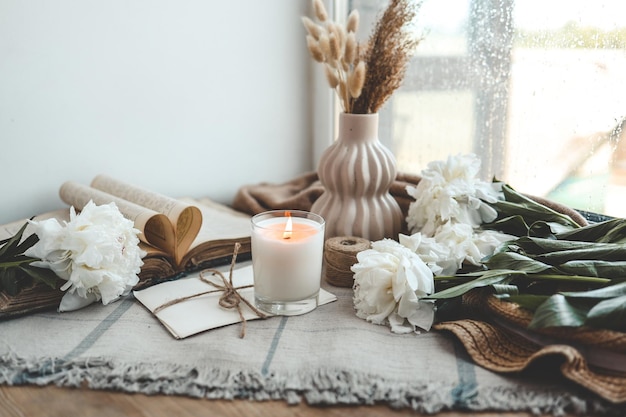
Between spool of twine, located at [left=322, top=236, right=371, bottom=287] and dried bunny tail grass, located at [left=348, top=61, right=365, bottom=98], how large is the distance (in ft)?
0.77

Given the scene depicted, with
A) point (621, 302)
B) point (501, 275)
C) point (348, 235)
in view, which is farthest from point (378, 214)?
point (621, 302)

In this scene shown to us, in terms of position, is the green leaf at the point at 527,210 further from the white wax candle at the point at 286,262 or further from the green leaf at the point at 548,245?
the white wax candle at the point at 286,262

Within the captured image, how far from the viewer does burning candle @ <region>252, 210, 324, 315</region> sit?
0.82 metres

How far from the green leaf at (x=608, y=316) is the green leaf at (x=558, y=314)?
0.05 feet

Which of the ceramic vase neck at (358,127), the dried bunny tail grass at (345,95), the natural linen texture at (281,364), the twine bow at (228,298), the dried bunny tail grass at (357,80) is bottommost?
the natural linen texture at (281,364)

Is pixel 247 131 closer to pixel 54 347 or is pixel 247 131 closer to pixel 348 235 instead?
pixel 348 235

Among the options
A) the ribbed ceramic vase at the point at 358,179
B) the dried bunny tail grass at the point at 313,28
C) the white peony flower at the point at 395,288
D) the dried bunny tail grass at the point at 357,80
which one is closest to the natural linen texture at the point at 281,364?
the white peony flower at the point at 395,288

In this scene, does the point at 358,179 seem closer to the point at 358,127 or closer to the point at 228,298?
the point at 358,127

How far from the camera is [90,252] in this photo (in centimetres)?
79

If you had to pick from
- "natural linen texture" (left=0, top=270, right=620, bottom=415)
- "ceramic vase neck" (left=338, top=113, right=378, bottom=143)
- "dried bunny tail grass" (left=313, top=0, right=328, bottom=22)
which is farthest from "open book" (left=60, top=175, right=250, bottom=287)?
"dried bunny tail grass" (left=313, top=0, right=328, bottom=22)

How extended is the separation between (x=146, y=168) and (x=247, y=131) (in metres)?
0.25

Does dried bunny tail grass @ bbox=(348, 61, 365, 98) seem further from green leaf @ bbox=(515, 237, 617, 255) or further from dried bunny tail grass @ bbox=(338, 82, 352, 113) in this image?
green leaf @ bbox=(515, 237, 617, 255)

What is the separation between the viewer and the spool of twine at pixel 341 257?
913 millimetres

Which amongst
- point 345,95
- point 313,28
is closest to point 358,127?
point 345,95
